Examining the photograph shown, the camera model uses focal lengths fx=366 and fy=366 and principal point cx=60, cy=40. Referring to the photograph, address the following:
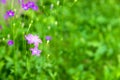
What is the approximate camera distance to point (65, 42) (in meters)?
3.49

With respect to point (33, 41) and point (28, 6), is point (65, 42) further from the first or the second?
point (33, 41)

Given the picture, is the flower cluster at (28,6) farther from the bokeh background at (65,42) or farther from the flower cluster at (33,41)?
the flower cluster at (33,41)

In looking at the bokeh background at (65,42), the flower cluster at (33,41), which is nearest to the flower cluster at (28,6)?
the bokeh background at (65,42)

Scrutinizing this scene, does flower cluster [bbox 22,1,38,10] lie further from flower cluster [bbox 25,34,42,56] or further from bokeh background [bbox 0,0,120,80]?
flower cluster [bbox 25,34,42,56]

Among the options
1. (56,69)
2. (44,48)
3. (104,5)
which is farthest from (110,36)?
(44,48)

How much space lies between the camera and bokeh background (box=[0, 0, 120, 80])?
2.69m

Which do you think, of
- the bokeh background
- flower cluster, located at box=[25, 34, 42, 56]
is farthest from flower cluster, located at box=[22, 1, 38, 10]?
flower cluster, located at box=[25, 34, 42, 56]

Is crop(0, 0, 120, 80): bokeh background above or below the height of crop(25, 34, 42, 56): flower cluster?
above

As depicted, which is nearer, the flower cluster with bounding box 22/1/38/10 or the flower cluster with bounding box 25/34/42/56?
the flower cluster with bounding box 25/34/42/56

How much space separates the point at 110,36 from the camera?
11.9 ft

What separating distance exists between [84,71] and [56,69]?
1.17 ft

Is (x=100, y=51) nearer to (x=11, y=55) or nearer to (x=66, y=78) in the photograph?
(x=66, y=78)

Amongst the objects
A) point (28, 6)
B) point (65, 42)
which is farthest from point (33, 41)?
point (65, 42)

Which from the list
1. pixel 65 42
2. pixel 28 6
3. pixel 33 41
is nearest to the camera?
pixel 33 41
